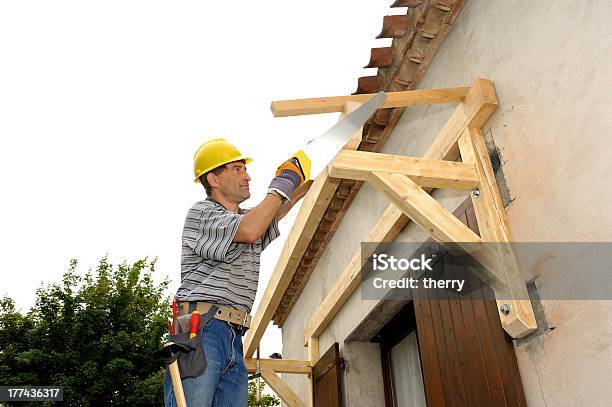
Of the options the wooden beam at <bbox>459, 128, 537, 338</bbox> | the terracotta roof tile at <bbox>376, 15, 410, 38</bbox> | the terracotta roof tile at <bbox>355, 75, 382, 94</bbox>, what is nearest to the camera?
the wooden beam at <bbox>459, 128, 537, 338</bbox>

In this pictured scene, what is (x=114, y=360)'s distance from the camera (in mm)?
15758

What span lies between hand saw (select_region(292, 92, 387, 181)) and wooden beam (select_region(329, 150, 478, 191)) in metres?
0.08

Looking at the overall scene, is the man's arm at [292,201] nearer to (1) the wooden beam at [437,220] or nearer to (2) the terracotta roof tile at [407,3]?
(1) the wooden beam at [437,220]

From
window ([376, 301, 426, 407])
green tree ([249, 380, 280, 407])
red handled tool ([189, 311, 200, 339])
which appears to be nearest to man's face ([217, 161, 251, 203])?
red handled tool ([189, 311, 200, 339])

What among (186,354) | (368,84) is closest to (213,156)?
(186,354)

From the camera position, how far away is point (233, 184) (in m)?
2.53

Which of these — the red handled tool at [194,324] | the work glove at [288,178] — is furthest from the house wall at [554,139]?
the red handled tool at [194,324]

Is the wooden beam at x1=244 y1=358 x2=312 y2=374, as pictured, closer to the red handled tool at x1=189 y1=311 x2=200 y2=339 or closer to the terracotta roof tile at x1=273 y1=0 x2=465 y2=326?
the terracotta roof tile at x1=273 y1=0 x2=465 y2=326

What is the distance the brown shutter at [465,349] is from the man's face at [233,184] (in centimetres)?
144

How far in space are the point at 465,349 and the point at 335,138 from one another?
60.9 inches

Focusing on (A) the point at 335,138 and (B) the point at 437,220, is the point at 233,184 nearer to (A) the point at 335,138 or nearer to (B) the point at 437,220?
(A) the point at 335,138

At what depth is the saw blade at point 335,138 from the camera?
266 centimetres

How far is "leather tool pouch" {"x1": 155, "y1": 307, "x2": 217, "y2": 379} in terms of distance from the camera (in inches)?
72.4

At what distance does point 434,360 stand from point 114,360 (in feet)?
49.7
